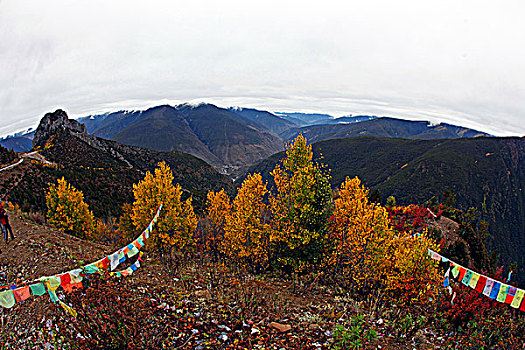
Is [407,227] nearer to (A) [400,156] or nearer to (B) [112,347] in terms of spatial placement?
(B) [112,347]

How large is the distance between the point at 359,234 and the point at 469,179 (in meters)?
181

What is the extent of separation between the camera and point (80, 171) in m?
68.8

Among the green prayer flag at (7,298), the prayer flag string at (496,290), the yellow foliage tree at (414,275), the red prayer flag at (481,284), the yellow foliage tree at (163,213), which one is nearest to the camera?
the green prayer flag at (7,298)

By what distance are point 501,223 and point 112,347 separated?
198 meters

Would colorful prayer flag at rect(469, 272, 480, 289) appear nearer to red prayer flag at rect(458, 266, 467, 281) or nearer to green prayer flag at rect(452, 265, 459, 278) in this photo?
red prayer flag at rect(458, 266, 467, 281)

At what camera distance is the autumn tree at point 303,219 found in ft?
48.2

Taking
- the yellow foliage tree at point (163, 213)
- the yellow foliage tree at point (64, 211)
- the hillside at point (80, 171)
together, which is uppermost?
the yellow foliage tree at point (163, 213)

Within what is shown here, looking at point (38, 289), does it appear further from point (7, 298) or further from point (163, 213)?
point (163, 213)

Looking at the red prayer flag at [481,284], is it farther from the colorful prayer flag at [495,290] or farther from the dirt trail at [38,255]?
the dirt trail at [38,255]

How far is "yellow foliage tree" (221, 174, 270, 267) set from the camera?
1520 centimetres

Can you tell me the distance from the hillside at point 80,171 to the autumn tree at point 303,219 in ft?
131

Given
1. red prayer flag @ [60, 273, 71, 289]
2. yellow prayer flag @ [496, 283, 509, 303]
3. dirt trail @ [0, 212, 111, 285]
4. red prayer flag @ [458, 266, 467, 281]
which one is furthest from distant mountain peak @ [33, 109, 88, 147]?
yellow prayer flag @ [496, 283, 509, 303]

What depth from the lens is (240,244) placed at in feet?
50.0

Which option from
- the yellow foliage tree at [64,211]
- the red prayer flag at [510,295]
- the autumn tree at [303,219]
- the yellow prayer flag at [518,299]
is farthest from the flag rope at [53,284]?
the yellow foliage tree at [64,211]
